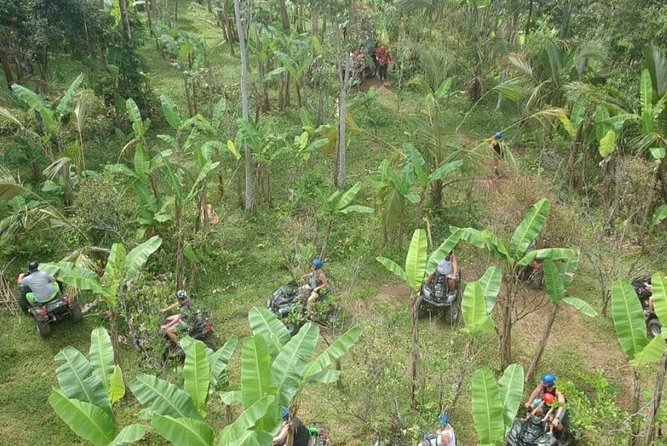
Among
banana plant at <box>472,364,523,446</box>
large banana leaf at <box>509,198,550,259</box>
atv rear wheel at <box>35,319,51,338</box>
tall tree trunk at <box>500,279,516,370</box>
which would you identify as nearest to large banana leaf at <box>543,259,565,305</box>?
large banana leaf at <box>509,198,550,259</box>

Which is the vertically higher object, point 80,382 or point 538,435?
point 80,382

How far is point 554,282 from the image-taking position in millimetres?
6941

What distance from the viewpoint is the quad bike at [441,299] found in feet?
29.7

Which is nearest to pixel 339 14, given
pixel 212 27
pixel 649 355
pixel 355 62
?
pixel 355 62

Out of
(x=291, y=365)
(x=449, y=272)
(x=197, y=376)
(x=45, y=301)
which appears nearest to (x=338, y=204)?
(x=449, y=272)

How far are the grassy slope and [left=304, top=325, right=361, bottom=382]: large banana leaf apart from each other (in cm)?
87

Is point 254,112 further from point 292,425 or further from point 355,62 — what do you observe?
point 292,425

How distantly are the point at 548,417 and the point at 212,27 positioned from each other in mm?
21056

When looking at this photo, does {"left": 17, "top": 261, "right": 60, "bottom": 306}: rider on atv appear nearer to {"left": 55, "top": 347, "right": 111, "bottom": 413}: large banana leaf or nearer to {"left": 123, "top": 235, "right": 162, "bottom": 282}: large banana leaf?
{"left": 123, "top": 235, "right": 162, "bottom": 282}: large banana leaf

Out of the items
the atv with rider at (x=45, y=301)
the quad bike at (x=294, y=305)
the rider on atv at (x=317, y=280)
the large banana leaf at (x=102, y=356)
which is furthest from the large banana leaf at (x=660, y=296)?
the atv with rider at (x=45, y=301)

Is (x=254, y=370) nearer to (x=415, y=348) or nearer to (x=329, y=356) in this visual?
(x=329, y=356)

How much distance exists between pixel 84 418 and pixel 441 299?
5675 mm

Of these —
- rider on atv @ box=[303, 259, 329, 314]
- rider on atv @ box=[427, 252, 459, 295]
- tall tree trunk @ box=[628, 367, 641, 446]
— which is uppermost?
tall tree trunk @ box=[628, 367, 641, 446]

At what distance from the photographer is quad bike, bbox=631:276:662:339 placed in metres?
8.51
